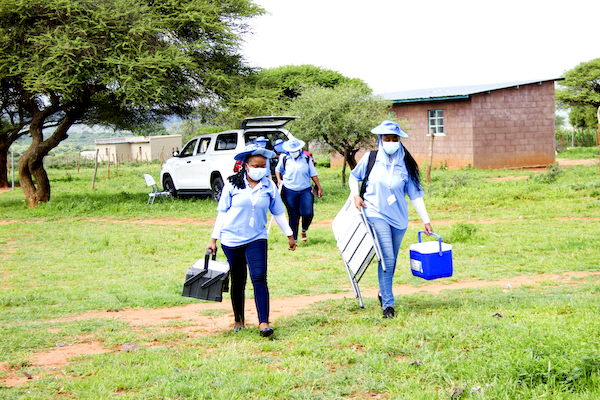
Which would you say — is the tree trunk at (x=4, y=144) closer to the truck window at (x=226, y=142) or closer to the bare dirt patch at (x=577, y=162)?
the truck window at (x=226, y=142)

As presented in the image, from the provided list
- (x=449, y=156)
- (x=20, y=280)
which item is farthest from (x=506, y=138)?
(x=20, y=280)

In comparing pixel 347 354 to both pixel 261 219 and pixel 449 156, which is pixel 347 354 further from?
pixel 449 156

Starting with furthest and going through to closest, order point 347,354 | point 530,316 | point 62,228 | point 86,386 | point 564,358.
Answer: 1. point 62,228
2. point 530,316
3. point 347,354
4. point 86,386
5. point 564,358

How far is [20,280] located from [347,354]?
633 cm

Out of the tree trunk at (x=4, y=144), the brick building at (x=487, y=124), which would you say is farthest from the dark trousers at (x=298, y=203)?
the tree trunk at (x=4, y=144)

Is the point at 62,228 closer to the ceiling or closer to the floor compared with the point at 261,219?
closer to the floor

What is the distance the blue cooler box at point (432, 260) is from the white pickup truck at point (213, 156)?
968 cm

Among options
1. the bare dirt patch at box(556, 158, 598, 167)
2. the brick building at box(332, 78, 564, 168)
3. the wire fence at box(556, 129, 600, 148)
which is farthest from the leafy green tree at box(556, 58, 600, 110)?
the brick building at box(332, 78, 564, 168)

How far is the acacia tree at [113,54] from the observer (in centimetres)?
1725

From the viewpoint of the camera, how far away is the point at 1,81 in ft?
61.3

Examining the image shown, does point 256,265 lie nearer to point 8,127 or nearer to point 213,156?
point 213,156

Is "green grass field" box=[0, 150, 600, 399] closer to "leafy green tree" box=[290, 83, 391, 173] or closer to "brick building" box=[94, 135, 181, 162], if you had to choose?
"leafy green tree" box=[290, 83, 391, 173]

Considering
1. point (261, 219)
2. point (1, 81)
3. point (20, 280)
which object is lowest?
point (20, 280)

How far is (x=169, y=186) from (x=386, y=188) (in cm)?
1478
